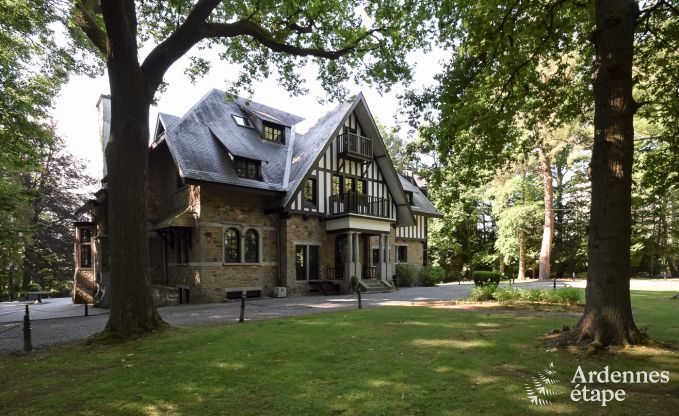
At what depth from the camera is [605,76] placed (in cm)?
655

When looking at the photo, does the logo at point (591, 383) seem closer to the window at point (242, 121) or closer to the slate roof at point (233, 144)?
the slate roof at point (233, 144)

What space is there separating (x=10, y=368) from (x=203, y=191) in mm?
11612

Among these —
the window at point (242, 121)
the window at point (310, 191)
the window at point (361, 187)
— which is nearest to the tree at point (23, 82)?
the window at point (242, 121)

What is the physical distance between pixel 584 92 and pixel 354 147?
1361cm

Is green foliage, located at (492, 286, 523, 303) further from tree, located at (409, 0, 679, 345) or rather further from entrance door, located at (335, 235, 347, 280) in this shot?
entrance door, located at (335, 235, 347, 280)

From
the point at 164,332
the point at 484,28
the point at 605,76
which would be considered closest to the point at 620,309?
the point at 605,76

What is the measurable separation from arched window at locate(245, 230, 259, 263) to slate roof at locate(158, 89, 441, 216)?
2.23 metres

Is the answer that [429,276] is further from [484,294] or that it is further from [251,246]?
[251,246]

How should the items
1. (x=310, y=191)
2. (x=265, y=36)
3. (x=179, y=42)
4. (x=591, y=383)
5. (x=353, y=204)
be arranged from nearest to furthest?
(x=591, y=383) → (x=179, y=42) → (x=265, y=36) → (x=310, y=191) → (x=353, y=204)

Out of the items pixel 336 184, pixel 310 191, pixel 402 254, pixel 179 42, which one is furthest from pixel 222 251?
pixel 402 254

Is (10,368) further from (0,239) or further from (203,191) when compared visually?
(0,239)

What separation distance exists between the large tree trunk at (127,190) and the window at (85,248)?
14865 millimetres

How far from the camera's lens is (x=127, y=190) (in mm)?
→ 9047

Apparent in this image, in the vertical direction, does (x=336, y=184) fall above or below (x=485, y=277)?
above
